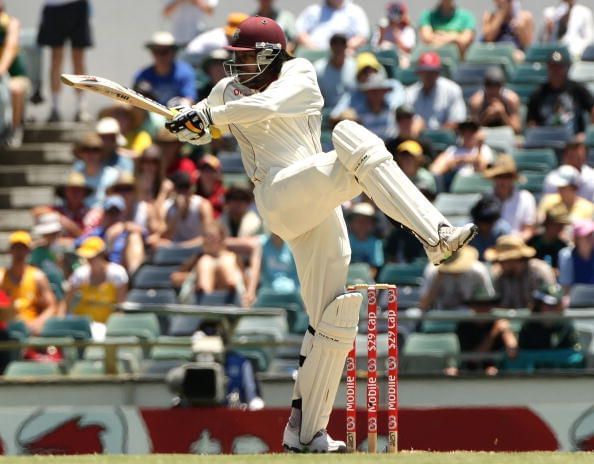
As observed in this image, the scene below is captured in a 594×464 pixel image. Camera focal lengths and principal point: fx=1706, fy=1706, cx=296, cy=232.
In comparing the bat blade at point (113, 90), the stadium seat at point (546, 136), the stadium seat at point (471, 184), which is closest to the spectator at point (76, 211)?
the stadium seat at point (471, 184)

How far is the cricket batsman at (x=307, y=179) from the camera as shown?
27.2 feet

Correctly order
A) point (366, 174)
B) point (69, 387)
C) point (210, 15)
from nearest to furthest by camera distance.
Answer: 1. point (366, 174)
2. point (69, 387)
3. point (210, 15)

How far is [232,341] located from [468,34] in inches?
227

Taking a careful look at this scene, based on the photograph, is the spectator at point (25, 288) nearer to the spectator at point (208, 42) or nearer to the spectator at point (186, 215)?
the spectator at point (186, 215)

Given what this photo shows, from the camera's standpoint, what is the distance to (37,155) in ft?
57.0

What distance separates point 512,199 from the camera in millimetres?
14070

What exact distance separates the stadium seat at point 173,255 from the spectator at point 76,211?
3.41 feet

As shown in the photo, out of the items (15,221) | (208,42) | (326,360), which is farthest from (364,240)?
(326,360)

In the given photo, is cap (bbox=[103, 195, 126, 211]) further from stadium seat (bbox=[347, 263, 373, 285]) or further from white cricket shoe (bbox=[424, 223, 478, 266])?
white cricket shoe (bbox=[424, 223, 478, 266])

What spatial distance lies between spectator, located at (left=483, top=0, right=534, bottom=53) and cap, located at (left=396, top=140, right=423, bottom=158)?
122 inches

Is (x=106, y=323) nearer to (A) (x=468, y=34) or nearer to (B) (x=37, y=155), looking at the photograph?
(B) (x=37, y=155)

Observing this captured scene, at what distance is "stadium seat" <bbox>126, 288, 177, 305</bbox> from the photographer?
45.4 feet

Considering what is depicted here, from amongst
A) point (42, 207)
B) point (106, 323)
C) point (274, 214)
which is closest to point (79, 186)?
point (42, 207)

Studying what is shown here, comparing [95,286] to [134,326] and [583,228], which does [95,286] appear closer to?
[134,326]
